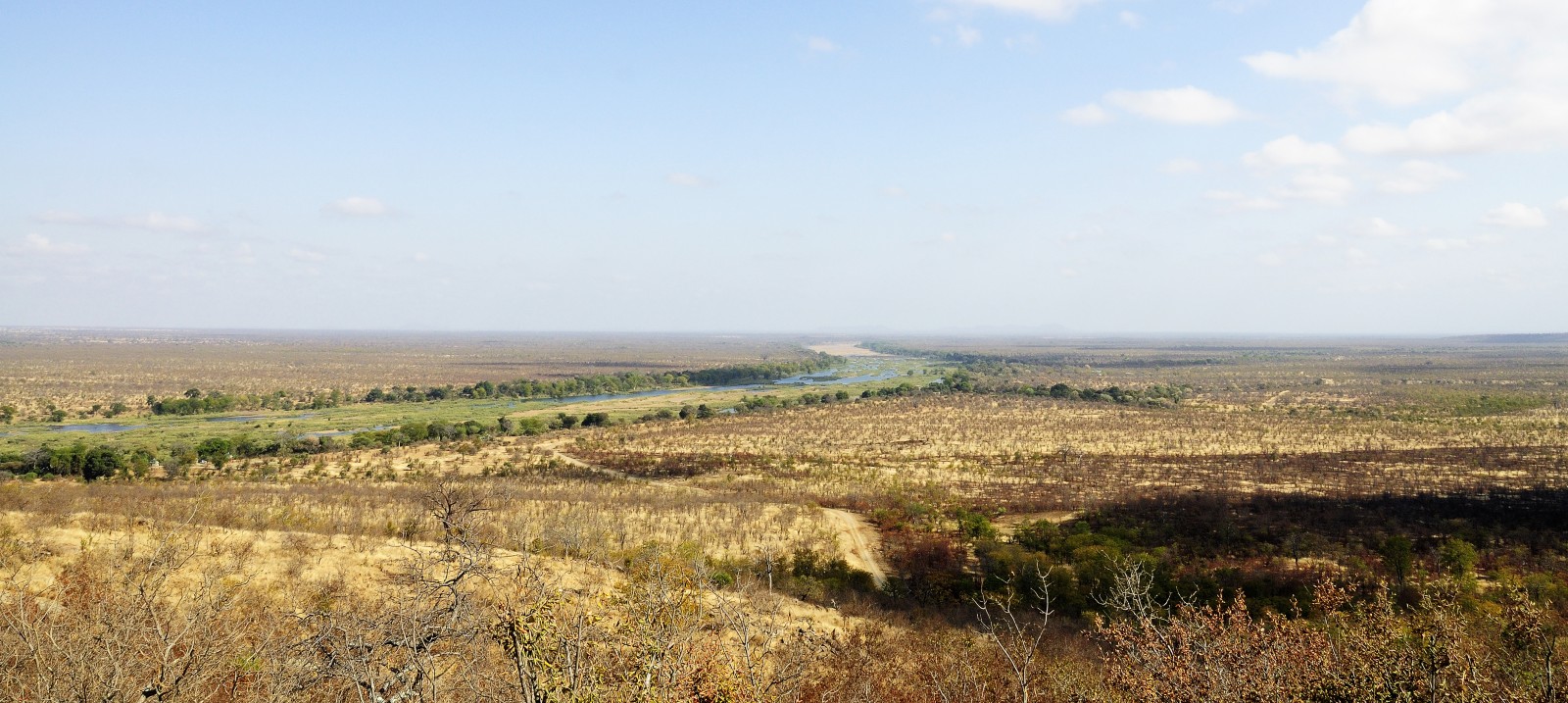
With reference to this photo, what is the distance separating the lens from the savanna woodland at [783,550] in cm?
798

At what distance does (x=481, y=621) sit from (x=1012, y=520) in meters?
29.6

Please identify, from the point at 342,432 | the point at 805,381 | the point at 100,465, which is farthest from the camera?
the point at 805,381

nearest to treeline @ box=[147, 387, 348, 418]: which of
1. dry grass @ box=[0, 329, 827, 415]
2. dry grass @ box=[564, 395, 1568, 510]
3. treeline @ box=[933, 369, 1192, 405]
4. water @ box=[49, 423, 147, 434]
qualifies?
dry grass @ box=[0, 329, 827, 415]

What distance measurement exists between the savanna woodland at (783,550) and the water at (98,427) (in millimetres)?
1017

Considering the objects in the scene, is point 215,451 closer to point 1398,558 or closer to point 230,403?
point 230,403

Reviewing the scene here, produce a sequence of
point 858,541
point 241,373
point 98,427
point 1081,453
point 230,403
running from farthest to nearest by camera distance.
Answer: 1. point 241,373
2. point 230,403
3. point 98,427
4. point 1081,453
5. point 858,541

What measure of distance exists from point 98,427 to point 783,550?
208ft

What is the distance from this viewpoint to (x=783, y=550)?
26.9 meters

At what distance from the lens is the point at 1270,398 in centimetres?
8812

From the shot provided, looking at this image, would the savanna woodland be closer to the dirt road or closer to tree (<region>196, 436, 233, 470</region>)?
the dirt road

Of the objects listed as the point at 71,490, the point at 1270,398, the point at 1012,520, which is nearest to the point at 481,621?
the point at 1012,520

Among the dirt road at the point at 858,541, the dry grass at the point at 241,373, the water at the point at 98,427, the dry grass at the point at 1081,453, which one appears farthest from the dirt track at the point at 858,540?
the dry grass at the point at 241,373

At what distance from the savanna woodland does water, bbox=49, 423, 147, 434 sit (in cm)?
102

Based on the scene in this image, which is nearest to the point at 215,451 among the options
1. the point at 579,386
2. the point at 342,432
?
the point at 342,432
